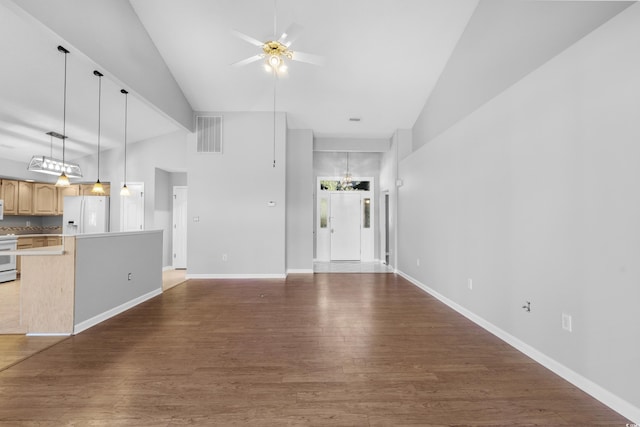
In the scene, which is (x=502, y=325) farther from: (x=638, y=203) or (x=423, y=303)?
(x=638, y=203)

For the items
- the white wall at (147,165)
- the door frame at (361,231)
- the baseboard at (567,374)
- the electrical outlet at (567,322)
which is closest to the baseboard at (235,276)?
the white wall at (147,165)

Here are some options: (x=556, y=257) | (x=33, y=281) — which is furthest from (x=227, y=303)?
(x=556, y=257)

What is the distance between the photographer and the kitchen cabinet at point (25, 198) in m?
5.96

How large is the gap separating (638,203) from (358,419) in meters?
2.14

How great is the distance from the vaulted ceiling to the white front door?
4.12 ft

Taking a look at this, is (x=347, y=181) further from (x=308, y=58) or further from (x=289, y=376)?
(x=289, y=376)

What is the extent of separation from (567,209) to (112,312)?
16.2 ft

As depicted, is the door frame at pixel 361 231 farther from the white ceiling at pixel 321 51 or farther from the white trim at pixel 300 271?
the white ceiling at pixel 321 51

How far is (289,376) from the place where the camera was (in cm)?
214

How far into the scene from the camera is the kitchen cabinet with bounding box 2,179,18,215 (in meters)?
5.71

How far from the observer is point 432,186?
4512 mm

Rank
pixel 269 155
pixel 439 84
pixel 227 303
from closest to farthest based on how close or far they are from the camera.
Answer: pixel 227 303, pixel 439 84, pixel 269 155

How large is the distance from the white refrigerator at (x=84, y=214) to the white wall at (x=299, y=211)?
430cm

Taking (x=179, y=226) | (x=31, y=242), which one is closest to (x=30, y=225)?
(x=31, y=242)
